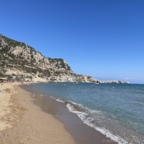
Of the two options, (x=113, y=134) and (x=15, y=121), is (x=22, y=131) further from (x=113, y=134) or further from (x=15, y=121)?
(x=113, y=134)

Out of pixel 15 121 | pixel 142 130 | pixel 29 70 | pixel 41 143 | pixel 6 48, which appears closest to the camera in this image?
pixel 41 143

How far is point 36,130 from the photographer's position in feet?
45.0

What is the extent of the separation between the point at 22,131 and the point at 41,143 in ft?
7.56

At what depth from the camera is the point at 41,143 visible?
11188 millimetres

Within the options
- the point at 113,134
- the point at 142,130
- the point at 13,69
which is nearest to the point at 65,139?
the point at 113,134

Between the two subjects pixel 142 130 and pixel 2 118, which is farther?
pixel 142 130

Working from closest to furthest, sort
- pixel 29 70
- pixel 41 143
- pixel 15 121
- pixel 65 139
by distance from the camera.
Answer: pixel 41 143
pixel 65 139
pixel 15 121
pixel 29 70

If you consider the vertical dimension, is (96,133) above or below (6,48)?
below

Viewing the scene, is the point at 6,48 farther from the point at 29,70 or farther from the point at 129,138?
the point at 129,138

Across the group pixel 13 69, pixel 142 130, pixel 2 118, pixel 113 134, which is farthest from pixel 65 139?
pixel 13 69

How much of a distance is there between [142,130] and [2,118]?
11173 millimetres

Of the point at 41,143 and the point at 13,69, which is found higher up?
the point at 13,69

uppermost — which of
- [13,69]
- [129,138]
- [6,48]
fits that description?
[6,48]

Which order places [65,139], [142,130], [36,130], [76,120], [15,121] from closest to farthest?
[65,139] < [36,130] < [15,121] < [142,130] < [76,120]
